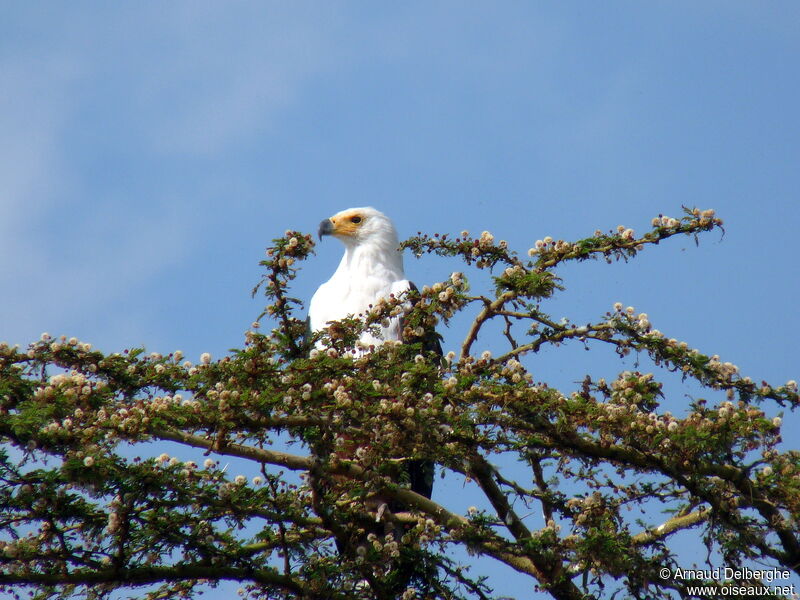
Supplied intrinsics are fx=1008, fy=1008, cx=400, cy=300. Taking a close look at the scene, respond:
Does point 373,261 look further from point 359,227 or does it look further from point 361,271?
point 359,227

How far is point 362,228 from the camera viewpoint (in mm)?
8320

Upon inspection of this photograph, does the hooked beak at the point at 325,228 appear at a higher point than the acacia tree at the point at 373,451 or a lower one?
higher

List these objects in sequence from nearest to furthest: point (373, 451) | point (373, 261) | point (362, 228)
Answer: point (373, 451)
point (373, 261)
point (362, 228)

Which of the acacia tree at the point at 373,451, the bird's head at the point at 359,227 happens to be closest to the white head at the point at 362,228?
the bird's head at the point at 359,227

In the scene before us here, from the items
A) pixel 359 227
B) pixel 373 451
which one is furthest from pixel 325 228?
pixel 373 451

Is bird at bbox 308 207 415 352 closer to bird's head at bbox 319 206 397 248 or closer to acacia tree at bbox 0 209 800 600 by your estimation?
bird's head at bbox 319 206 397 248

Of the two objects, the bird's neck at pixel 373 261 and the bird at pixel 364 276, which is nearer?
the bird at pixel 364 276

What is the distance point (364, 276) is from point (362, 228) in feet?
2.14

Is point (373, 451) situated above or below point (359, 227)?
below

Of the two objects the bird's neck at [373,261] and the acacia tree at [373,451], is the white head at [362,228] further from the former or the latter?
the acacia tree at [373,451]

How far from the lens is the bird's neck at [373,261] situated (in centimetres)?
791

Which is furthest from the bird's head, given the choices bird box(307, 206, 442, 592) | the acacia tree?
the acacia tree

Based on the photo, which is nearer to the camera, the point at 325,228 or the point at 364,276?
the point at 364,276

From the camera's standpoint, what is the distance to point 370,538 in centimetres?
477
